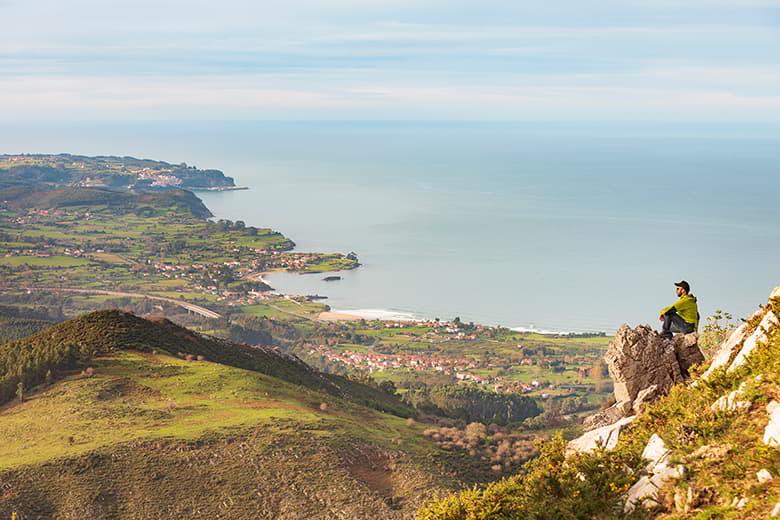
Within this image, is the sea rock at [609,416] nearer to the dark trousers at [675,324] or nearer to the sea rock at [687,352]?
the sea rock at [687,352]

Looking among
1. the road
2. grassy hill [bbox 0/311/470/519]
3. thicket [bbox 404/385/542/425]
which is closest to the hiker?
grassy hill [bbox 0/311/470/519]

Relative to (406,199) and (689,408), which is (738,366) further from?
(406,199)

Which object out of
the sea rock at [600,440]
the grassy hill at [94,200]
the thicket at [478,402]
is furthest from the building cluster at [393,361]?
the grassy hill at [94,200]

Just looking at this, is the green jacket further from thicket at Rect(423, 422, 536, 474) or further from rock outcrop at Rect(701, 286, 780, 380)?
thicket at Rect(423, 422, 536, 474)

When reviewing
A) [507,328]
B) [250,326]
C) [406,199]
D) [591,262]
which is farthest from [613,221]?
[250,326]

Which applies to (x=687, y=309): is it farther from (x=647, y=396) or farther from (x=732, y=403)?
(x=732, y=403)
